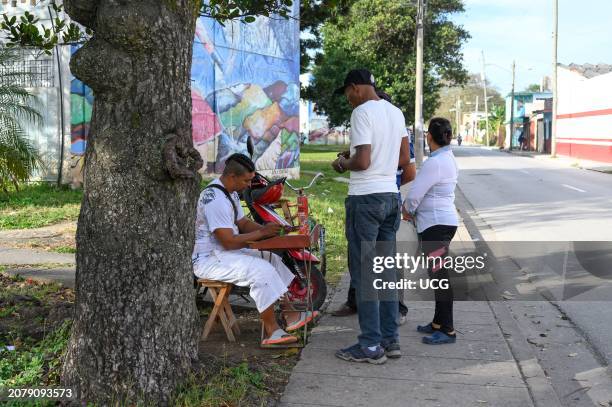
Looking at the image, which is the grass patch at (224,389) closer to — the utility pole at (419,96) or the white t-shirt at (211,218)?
the white t-shirt at (211,218)

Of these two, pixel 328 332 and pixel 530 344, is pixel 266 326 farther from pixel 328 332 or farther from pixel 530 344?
pixel 530 344

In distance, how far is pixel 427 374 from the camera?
4.67 metres

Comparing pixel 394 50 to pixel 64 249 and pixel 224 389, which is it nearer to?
pixel 64 249

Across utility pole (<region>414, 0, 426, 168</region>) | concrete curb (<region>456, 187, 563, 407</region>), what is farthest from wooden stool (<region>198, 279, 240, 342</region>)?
utility pole (<region>414, 0, 426, 168</region>)

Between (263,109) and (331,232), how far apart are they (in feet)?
36.9

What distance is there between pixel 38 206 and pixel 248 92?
858cm

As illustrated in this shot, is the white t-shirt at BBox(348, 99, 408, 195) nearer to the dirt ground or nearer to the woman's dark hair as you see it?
the woman's dark hair

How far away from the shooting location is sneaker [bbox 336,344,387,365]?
486cm

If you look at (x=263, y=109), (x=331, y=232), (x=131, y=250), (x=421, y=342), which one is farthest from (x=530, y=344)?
(x=263, y=109)

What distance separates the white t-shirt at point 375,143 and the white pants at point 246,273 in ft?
2.89

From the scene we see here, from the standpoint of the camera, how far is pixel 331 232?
11.1 meters

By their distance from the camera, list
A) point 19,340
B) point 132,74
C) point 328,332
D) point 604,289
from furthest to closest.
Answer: point 604,289 → point 328,332 → point 19,340 → point 132,74

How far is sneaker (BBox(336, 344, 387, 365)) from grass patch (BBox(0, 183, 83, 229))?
26.7ft

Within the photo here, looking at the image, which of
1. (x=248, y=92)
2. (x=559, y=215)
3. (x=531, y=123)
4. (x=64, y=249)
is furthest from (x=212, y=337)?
(x=531, y=123)
